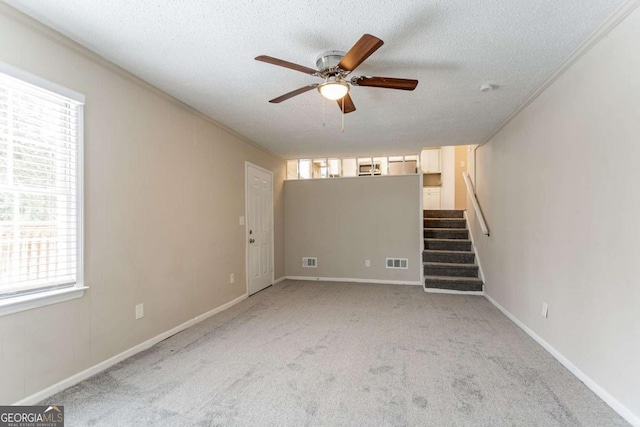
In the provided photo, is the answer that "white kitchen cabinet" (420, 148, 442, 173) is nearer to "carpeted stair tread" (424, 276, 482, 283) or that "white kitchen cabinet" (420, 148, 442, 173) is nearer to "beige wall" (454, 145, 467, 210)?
"beige wall" (454, 145, 467, 210)

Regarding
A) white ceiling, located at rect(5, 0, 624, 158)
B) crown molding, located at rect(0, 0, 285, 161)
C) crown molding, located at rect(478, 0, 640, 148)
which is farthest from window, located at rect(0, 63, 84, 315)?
crown molding, located at rect(478, 0, 640, 148)

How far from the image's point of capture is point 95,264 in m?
2.24

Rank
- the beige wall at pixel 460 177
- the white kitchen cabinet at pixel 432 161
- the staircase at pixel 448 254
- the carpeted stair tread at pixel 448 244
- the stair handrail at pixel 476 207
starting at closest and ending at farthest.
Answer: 1. the stair handrail at pixel 476 207
2. the staircase at pixel 448 254
3. the carpeted stair tread at pixel 448 244
4. the beige wall at pixel 460 177
5. the white kitchen cabinet at pixel 432 161

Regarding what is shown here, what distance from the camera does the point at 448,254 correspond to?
5.18 meters

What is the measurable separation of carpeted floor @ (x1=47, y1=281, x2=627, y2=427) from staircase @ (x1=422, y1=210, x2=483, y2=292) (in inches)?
51.3

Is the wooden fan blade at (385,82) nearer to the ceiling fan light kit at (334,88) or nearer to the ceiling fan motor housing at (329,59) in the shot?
the ceiling fan light kit at (334,88)

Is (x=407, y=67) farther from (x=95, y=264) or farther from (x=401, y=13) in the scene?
(x=95, y=264)

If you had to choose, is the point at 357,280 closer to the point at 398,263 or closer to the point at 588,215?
the point at 398,263

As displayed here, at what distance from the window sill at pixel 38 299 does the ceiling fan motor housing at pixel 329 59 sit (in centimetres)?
238

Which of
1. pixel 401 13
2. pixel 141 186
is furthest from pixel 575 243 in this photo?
pixel 141 186

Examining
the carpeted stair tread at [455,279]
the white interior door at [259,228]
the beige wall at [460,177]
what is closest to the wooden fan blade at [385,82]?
the white interior door at [259,228]

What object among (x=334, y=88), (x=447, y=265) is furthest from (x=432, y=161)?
(x=334, y=88)

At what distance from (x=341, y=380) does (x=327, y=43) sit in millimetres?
2428

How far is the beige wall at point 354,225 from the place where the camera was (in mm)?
5520
